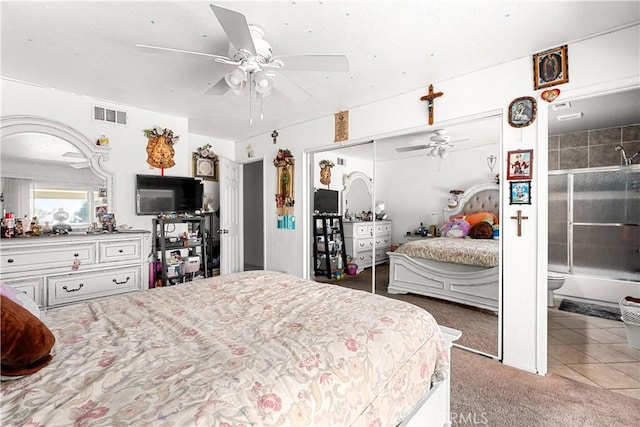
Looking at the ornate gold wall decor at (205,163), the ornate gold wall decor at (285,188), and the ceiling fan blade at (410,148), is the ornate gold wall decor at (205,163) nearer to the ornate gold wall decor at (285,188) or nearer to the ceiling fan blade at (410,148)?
the ornate gold wall decor at (285,188)

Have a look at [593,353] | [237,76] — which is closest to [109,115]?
[237,76]

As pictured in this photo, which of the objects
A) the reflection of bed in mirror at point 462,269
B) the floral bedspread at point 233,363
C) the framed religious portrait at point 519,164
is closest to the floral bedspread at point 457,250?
the reflection of bed in mirror at point 462,269

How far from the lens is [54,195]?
3.07m

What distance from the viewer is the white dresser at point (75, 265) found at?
8.36ft

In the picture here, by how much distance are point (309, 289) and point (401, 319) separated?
0.65 metres

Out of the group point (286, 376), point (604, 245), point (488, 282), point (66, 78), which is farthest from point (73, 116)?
point (604, 245)

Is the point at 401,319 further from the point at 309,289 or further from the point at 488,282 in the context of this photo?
the point at 488,282

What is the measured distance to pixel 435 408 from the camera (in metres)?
1.45

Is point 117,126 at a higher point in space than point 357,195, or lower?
higher

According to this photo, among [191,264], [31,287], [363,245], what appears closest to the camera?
[31,287]

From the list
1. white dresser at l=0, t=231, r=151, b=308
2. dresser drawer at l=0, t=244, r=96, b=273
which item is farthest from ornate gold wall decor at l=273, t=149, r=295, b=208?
dresser drawer at l=0, t=244, r=96, b=273

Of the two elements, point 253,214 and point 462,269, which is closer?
point 462,269

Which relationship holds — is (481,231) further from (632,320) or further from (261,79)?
(261,79)

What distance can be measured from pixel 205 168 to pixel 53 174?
2058mm
